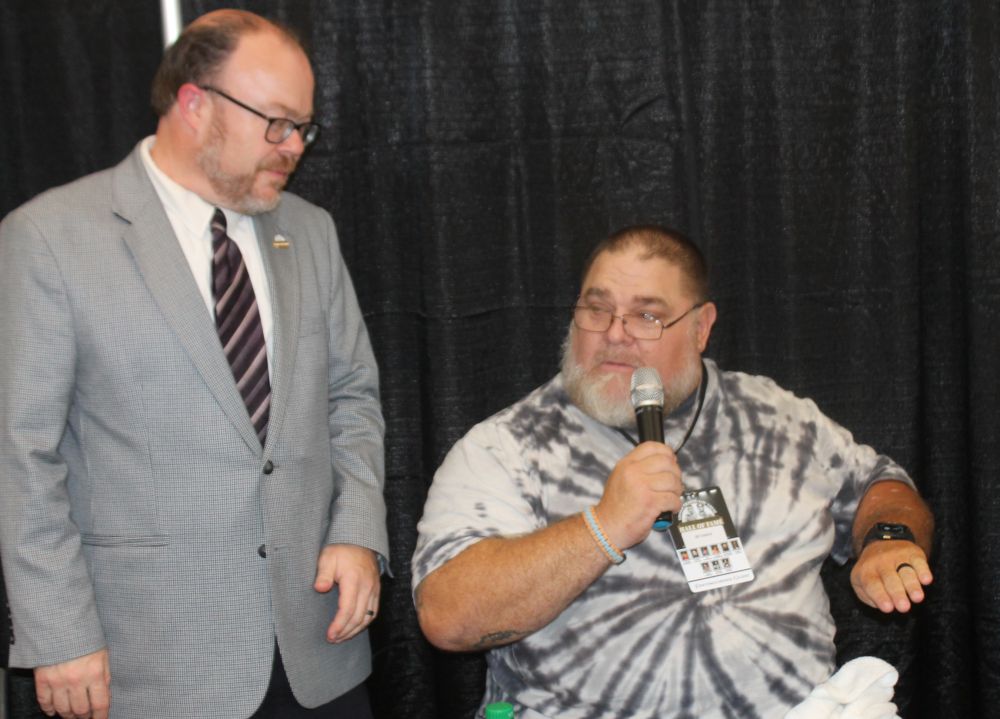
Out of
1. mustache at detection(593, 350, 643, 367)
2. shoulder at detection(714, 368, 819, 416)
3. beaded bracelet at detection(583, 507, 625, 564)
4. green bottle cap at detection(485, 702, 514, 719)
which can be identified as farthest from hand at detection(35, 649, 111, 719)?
shoulder at detection(714, 368, 819, 416)

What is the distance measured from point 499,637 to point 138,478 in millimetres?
777

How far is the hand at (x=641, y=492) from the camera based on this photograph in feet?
6.78

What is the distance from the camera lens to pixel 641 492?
2.07 m

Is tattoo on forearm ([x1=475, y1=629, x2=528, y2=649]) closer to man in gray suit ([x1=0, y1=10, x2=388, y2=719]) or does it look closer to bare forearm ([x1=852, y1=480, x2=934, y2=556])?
man in gray suit ([x1=0, y1=10, x2=388, y2=719])

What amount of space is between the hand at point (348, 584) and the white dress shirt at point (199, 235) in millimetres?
422

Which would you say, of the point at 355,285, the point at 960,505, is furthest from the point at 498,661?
the point at 960,505

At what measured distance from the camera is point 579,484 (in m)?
2.43

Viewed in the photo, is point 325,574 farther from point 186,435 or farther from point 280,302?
point 280,302

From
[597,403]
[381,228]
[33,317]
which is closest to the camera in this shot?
[33,317]

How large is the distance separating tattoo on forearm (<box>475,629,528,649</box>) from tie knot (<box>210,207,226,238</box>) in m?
1.00

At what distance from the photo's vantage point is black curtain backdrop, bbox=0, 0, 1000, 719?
10.3 ft

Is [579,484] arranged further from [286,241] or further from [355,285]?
[355,285]

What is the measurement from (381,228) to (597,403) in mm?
1001

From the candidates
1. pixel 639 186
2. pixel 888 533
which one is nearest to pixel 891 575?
pixel 888 533
